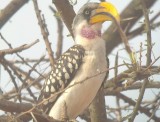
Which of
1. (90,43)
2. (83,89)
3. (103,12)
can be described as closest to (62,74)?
(83,89)

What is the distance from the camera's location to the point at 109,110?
2984mm

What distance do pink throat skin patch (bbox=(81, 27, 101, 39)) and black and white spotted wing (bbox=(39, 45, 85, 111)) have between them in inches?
6.2

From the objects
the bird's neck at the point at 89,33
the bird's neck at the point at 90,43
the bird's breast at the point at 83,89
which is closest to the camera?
the bird's breast at the point at 83,89

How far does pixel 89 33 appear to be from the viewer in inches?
108

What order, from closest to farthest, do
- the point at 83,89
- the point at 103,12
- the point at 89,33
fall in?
the point at 83,89, the point at 103,12, the point at 89,33

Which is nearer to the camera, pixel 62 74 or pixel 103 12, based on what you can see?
pixel 62 74

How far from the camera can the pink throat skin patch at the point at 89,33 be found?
2.70m

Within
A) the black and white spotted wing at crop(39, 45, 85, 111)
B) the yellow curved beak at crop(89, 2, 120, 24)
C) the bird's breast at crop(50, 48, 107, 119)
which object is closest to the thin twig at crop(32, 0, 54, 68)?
the black and white spotted wing at crop(39, 45, 85, 111)

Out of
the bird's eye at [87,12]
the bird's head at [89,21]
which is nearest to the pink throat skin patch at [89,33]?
the bird's head at [89,21]

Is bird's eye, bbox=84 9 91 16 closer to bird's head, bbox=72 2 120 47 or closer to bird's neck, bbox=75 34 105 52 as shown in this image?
bird's head, bbox=72 2 120 47

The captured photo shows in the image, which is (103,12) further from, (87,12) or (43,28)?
(43,28)

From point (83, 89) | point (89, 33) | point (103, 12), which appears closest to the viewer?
point (83, 89)

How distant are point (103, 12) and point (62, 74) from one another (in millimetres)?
444

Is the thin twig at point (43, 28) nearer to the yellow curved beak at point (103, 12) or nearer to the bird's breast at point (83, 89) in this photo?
the bird's breast at point (83, 89)
